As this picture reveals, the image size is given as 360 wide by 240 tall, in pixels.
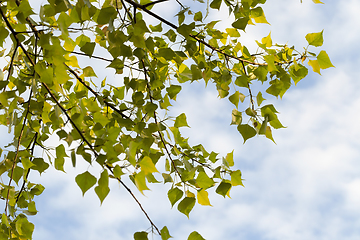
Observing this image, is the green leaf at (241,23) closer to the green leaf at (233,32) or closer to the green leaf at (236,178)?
the green leaf at (233,32)

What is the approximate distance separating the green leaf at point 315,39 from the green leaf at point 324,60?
0.06 metres

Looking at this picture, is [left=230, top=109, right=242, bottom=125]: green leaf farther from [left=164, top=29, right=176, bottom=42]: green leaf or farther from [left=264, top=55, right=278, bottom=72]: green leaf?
[left=164, top=29, right=176, bottom=42]: green leaf

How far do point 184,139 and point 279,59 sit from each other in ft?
1.99

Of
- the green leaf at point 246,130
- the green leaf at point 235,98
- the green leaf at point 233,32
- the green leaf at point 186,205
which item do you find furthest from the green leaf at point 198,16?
the green leaf at point 186,205

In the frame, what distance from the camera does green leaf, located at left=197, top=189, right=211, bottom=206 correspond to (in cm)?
112

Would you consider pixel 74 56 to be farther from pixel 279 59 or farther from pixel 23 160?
pixel 279 59

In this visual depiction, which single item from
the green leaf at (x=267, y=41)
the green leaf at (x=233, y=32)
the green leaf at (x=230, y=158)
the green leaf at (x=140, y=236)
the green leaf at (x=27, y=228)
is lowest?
the green leaf at (x=140, y=236)

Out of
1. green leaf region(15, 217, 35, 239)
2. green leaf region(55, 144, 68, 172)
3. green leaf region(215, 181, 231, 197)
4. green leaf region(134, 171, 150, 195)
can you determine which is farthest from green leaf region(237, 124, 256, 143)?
green leaf region(15, 217, 35, 239)

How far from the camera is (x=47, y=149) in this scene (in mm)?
1332

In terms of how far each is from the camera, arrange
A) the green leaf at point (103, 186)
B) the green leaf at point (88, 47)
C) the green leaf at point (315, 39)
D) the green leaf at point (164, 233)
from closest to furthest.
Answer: the green leaf at point (103, 186)
the green leaf at point (88, 47)
the green leaf at point (164, 233)
the green leaf at point (315, 39)

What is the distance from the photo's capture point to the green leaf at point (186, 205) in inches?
43.1

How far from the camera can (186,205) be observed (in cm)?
110

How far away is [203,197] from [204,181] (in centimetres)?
6

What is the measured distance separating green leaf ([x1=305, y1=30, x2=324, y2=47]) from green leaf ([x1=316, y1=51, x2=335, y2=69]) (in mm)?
58
